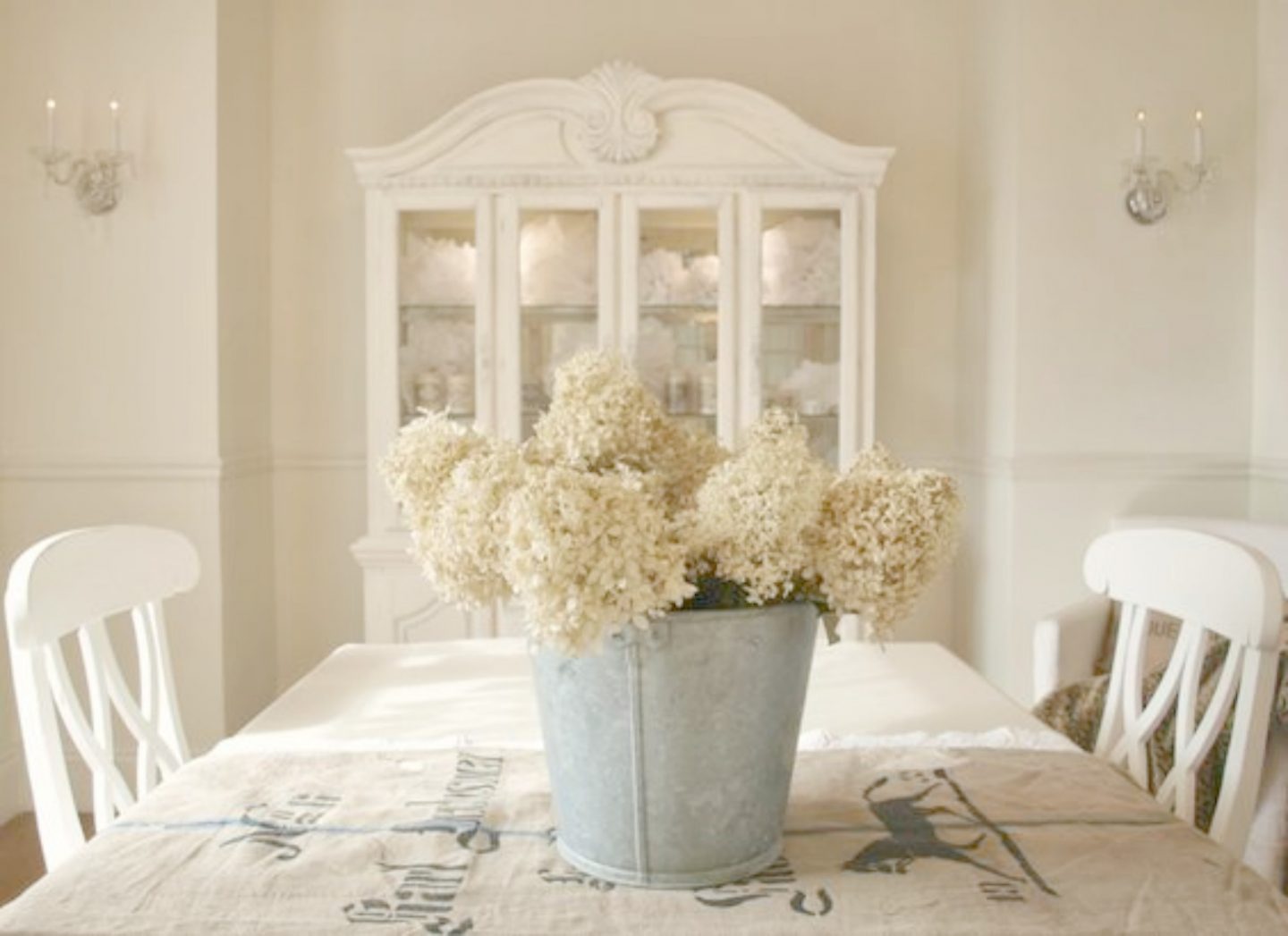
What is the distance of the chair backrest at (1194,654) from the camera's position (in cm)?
131

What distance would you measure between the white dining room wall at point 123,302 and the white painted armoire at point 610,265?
43 centimetres

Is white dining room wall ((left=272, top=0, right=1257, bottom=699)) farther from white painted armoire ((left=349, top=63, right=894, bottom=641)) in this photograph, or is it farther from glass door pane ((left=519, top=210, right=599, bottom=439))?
glass door pane ((left=519, top=210, right=599, bottom=439))

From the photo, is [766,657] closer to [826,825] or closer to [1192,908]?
[826,825]

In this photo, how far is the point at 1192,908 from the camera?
95 cm

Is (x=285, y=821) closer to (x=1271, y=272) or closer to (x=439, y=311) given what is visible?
(x=439, y=311)

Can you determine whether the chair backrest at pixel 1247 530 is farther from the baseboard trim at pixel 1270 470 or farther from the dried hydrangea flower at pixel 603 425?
the dried hydrangea flower at pixel 603 425

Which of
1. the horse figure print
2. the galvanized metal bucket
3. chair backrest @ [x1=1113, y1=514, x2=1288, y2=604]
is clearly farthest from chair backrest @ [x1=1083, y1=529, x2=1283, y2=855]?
chair backrest @ [x1=1113, y1=514, x2=1288, y2=604]

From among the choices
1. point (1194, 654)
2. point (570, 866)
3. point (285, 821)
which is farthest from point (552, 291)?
point (570, 866)

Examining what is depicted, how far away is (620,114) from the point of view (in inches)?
134

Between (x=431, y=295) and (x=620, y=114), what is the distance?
70cm

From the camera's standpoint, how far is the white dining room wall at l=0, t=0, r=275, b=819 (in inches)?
134

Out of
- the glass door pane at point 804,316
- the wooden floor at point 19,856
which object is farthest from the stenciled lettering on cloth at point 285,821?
the glass door pane at point 804,316

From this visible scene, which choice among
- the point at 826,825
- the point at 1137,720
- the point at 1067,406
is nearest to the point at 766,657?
the point at 826,825

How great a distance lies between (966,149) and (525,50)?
4.47ft
